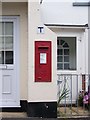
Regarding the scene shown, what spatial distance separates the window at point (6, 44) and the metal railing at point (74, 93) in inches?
71.2

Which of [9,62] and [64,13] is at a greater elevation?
[64,13]

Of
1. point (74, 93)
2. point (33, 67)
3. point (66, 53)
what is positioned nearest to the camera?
point (33, 67)

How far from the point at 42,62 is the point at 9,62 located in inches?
42.2

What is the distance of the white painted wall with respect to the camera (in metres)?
10.4

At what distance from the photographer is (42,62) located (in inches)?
333

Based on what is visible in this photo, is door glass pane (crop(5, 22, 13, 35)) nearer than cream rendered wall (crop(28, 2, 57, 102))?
No

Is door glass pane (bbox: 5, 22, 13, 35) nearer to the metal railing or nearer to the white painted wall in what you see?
the white painted wall

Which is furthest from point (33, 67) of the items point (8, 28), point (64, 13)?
point (64, 13)

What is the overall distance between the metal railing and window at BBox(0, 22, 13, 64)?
1807 millimetres

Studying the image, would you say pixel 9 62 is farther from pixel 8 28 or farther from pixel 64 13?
pixel 64 13

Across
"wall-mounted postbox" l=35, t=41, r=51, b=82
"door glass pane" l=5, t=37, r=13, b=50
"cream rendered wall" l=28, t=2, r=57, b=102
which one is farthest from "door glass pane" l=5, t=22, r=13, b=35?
"wall-mounted postbox" l=35, t=41, r=51, b=82

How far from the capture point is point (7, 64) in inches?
354

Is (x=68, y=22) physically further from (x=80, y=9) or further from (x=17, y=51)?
(x=17, y=51)

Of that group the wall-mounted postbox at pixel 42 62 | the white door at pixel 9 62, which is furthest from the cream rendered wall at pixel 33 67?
the white door at pixel 9 62
